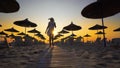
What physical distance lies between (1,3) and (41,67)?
3531 mm

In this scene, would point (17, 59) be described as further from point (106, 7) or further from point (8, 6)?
point (106, 7)

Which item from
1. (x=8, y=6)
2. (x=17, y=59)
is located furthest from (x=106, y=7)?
(x=8, y=6)

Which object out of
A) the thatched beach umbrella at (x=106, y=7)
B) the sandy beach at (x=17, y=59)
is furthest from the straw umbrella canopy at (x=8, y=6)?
the thatched beach umbrella at (x=106, y=7)

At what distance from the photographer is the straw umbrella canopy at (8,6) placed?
617 centimetres

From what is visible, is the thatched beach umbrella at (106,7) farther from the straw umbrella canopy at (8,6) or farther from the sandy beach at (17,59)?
the straw umbrella canopy at (8,6)

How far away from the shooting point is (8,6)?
21.8ft

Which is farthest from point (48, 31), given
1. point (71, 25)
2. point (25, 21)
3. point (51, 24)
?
point (71, 25)

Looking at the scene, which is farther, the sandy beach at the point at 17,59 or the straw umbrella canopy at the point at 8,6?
the straw umbrella canopy at the point at 8,6

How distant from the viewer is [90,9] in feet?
21.0

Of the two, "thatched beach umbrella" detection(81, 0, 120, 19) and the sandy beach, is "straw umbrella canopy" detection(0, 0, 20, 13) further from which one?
"thatched beach umbrella" detection(81, 0, 120, 19)

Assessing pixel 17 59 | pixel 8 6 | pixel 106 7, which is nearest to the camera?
pixel 17 59

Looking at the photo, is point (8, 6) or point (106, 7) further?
point (8, 6)

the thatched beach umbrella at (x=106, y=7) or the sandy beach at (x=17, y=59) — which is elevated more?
the thatched beach umbrella at (x=106, y=7)

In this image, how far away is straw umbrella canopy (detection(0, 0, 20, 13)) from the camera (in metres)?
6.17
